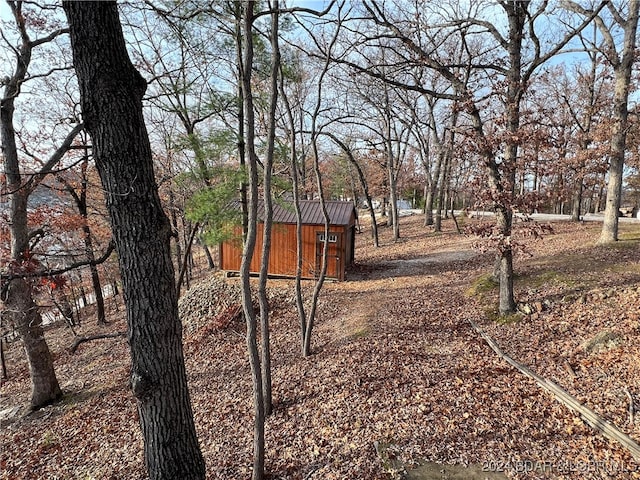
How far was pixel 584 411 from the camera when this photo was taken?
3832mm

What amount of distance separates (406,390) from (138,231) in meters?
4.38

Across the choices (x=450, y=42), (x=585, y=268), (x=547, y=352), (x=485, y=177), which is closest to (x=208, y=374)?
(x=547, y=352)

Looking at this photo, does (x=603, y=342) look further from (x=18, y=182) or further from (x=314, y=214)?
(x=18, y=182)

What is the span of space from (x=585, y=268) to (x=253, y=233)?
326 inches

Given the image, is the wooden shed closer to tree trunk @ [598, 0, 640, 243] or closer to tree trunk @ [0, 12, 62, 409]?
tree trunk @ [0, 12, 62, 409]

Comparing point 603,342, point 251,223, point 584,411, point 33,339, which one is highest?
point 251,223

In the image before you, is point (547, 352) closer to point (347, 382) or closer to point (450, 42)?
point (347, 382)

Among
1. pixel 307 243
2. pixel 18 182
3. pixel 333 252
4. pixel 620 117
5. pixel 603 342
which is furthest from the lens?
pixel 307 243

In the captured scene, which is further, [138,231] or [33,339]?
[33,339]

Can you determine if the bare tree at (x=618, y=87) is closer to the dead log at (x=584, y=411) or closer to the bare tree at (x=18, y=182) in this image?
the dead log at (x=584, y=411)

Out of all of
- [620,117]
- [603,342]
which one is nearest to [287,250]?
[603,342]

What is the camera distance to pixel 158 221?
275cm

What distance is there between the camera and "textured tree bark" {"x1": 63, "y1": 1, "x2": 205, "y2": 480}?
2.40m

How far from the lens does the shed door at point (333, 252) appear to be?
36.3 feet
